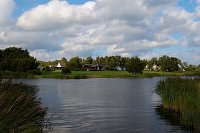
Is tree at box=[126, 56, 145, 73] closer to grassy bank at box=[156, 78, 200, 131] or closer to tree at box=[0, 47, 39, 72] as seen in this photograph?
tree at box=[0, 47, 39, 72]

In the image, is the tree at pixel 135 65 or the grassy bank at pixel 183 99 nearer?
the grassy bank at pixel 183 99

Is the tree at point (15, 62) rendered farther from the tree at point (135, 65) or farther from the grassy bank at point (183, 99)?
the grassy bank at point (183, 99)

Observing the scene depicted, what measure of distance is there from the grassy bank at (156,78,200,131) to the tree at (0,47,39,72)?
113m

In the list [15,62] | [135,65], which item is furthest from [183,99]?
[135,65]

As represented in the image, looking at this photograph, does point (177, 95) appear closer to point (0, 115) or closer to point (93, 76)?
point (0, 115)

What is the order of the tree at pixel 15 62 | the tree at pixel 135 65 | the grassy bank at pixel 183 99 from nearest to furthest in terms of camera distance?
the grassy bank at pixel 183 99 < the tree at pixel 15 62 < the tree at pixel 135 65

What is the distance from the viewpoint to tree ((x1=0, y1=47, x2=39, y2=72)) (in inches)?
5517

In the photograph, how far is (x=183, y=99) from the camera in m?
26.5

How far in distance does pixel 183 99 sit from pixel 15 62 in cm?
12370

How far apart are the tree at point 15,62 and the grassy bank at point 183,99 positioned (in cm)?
11320

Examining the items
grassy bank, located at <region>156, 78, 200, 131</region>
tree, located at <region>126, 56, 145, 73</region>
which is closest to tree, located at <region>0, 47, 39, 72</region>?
tree, located at <region>126, 56, 145, 73</region>

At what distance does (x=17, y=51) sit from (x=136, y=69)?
6073cm

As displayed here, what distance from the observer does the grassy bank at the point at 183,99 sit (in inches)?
887

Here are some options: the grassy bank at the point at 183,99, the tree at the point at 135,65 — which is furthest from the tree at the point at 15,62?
the grassy bank at the point at 183,99
